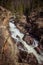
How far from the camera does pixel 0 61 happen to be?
228 centimetres

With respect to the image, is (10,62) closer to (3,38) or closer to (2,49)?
(2,49)

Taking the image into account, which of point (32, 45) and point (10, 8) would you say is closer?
point (32, 45)

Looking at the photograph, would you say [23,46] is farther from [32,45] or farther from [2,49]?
[2,49]

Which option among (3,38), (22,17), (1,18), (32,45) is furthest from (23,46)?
(1,18)

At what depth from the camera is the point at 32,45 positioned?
2574 mm

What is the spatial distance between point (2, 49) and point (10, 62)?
8.8 inches

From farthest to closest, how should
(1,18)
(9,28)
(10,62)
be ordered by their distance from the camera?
1. (1,18)
2. (9,28)
3. (10,62)

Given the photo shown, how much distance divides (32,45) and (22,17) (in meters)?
0.56

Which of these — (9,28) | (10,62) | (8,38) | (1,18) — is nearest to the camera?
(10,62)

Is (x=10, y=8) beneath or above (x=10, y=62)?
above

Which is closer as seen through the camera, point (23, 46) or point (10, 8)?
point (23, 46)

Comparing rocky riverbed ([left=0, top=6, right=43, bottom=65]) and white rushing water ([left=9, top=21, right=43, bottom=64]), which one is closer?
rocky riverbed ([left=0, top=6, right=43, bottom=65])

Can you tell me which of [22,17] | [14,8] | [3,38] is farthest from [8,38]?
[14,8]

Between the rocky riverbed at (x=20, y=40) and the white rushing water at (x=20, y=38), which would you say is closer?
the rocky riverbed at (x=20, y=40)
